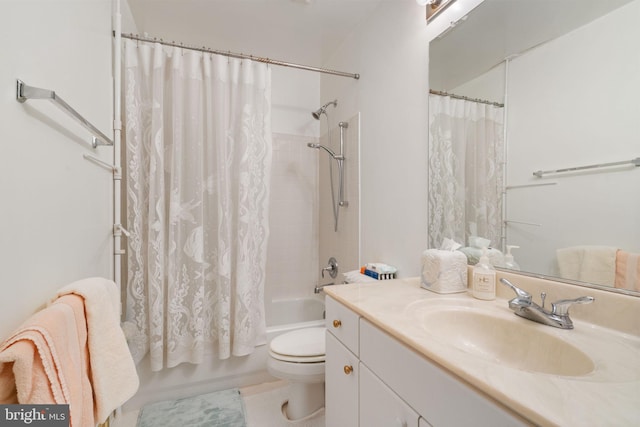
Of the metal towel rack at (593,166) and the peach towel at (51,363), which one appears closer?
the peach towel at (51,363)

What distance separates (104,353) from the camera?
69cm

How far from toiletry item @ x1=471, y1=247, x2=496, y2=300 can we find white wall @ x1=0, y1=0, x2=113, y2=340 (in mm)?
1309

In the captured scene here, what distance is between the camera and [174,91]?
5.14ft

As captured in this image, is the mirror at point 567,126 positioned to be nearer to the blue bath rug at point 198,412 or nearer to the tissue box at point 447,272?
the tissue box at point 447,272

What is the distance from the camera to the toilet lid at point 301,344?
1412 mm

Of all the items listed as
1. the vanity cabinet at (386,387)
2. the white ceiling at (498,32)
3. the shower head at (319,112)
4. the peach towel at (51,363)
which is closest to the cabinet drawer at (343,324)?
the vanity cabinet at (386,387)

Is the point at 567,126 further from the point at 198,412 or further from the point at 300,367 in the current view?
the point at 198,412

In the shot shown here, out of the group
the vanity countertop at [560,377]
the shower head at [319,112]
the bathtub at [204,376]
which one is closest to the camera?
the vanity countertop at [560,377]

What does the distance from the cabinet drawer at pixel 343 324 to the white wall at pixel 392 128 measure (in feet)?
1.79

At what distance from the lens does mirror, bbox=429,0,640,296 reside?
2.32ft

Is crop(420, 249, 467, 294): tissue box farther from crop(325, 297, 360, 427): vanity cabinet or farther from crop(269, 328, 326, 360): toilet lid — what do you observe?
crop(269, 328, 326, 360): toilet lid

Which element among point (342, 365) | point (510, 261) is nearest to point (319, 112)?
point (510, 261)

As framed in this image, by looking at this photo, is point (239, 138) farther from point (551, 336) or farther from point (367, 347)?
point (551, 336)

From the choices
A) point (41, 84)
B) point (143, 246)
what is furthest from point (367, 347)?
point (143, 246)
